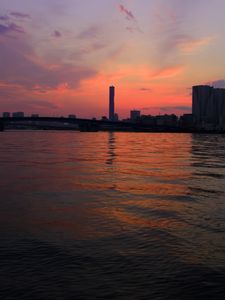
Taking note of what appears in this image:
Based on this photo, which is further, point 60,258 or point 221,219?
point 221,219

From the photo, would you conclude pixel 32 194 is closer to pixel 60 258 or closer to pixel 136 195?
pixel 136 195

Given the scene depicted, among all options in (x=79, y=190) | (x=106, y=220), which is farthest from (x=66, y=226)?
(x=79, y=190)

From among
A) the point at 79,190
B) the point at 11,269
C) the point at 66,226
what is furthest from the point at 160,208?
the point at 11,269

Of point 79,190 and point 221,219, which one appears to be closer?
point 221,219

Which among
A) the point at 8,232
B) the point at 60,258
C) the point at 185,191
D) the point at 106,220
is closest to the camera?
the point at 60,258

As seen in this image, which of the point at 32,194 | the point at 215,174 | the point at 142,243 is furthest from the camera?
the point at 215,174

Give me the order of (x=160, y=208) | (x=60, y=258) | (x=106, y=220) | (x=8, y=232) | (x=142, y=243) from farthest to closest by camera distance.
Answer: (x=160, y=208) → (x=106, y=220) → (x=8, y=232) → (x=142, y=243) → (x=60, y=258)

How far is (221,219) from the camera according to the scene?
1301cm

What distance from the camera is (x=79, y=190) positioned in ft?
63.9

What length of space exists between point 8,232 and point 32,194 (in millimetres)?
6701

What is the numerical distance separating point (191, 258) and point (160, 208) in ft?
18.9

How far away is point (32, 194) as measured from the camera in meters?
17.9

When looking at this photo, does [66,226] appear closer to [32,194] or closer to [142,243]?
[142,243]

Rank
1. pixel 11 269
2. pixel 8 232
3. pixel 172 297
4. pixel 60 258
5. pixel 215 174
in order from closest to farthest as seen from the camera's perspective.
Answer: pixel 172 297 < pixel 11 269 < pixel 60 258 < pixel 8 232 < pixel 215 174
